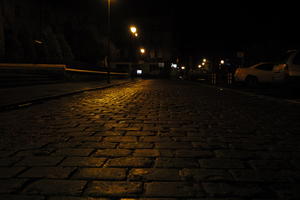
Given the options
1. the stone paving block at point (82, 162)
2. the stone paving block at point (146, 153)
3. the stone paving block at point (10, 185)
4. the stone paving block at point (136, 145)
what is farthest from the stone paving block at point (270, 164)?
the stone paving block at point (10, 185)

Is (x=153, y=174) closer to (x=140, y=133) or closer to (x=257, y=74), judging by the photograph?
(x=140, y=133)

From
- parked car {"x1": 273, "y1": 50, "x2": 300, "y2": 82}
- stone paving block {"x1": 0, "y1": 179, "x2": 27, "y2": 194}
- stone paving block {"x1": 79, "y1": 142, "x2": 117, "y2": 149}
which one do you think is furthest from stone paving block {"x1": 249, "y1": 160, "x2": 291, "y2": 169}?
parked car {"x1": 273, "y1": 50, "x2": 300, "y2": 82}

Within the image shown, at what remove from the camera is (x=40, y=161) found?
11.1 feet

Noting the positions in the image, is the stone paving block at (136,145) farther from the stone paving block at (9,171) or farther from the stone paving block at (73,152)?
the stone paving block at (9,171)

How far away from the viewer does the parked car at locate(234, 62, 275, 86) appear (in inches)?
715

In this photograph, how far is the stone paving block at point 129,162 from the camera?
325 centimetres

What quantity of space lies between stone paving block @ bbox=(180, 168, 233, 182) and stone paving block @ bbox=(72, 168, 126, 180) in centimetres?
67

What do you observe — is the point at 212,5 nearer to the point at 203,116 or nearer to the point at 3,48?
the point at 3,48

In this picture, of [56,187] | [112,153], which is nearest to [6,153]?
[112,153]

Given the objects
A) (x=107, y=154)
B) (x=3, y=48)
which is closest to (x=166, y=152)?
(x=107, y=154)

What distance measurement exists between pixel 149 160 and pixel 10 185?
156cm

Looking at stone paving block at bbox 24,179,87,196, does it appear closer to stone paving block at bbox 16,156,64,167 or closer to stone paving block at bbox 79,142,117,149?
stone paving block at bbox 16,156,64,167

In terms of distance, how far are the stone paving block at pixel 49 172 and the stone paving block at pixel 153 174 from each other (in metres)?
0.70

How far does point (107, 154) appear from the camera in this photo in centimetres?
371
